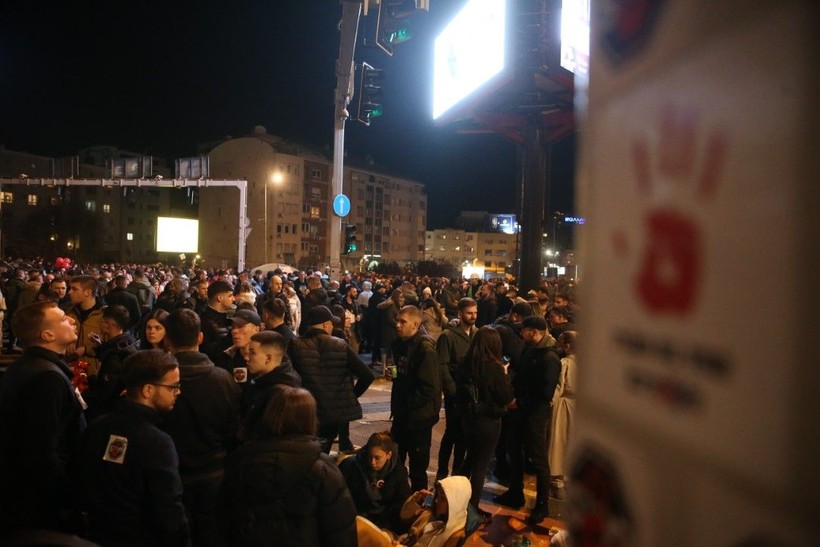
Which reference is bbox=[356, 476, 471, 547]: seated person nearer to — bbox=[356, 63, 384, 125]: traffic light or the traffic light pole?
bbox=[356, 63, 384, 125]: traffic light

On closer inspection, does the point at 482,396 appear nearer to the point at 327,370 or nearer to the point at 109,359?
the point at 327,370

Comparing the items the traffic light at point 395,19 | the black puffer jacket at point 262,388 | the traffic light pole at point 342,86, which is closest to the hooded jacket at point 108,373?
the black puffer jacket at point 262,388

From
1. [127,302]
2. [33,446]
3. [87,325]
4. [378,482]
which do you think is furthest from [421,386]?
[127,302]

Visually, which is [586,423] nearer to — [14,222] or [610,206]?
[610,206]

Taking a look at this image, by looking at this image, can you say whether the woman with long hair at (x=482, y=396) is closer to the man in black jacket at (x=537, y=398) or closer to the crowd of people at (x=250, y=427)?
the crowd of people at (x=250, y=427)

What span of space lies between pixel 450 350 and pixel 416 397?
0.94 meters

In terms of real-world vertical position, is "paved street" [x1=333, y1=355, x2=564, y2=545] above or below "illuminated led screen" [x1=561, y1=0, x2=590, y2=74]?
below

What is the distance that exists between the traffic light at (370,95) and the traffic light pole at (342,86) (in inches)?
104

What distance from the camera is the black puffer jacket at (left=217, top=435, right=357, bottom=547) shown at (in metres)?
2.87

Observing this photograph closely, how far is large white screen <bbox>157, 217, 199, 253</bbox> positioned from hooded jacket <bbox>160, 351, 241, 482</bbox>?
2746 centimetres

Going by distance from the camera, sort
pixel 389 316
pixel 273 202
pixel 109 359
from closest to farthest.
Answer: pixel 109 359
pixel 389 316
pixel 273 202

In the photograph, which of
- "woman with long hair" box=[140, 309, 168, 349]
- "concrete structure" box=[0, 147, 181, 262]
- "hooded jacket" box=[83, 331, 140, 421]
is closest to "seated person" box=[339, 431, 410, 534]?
"hooded jacket" box=[83, 331, 140, 421]

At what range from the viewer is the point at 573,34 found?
11.5m

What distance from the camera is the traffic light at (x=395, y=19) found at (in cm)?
861
